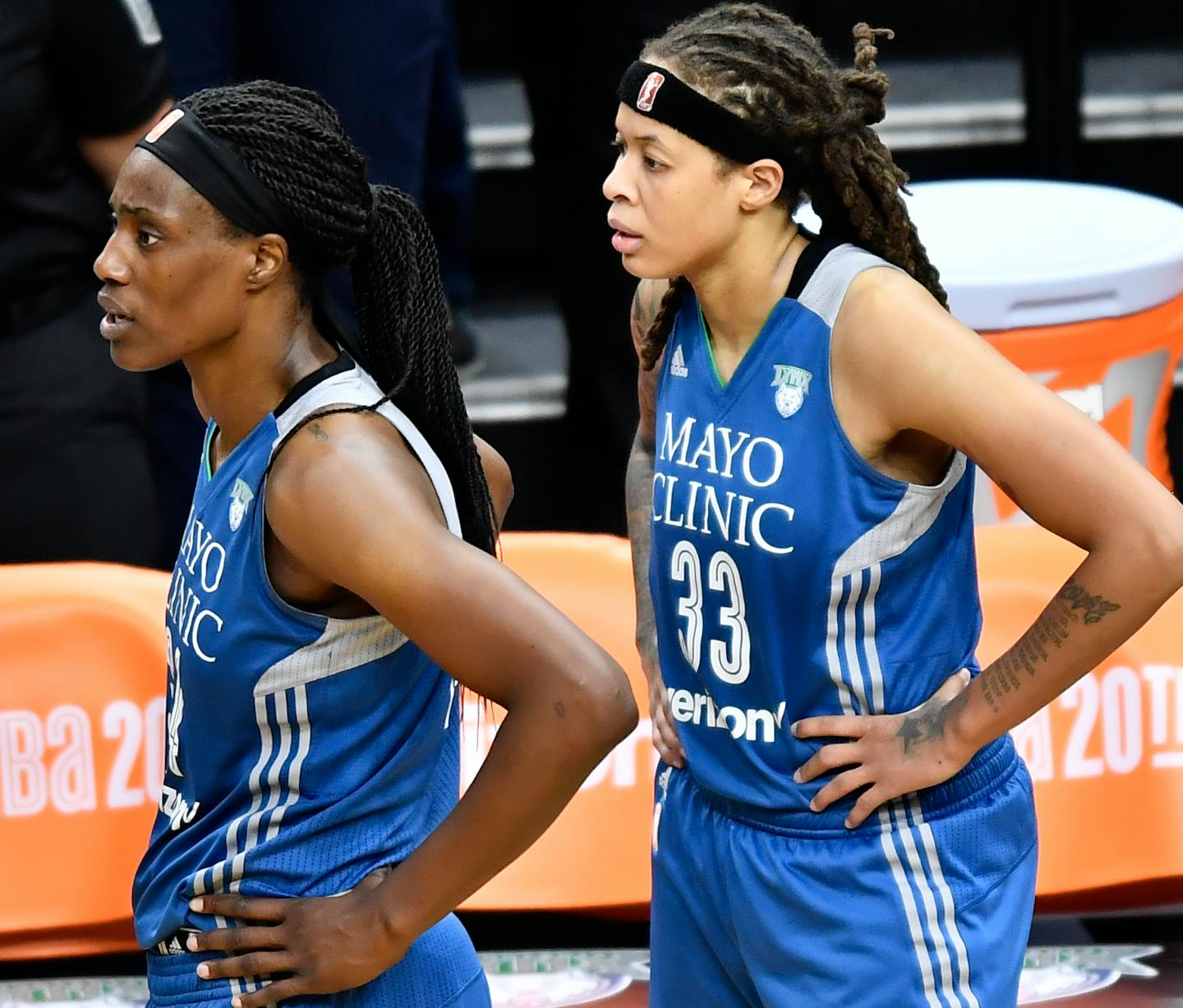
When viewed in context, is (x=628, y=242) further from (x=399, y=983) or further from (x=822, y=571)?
(x=399, y=983)

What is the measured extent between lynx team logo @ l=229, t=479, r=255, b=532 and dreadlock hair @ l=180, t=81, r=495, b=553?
146 mm

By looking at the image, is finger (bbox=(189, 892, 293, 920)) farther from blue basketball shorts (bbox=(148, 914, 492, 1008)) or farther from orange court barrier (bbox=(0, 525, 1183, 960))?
orange court barrier (bbox=(0, 525, 1183, 960))

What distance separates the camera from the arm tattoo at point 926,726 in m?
2.13

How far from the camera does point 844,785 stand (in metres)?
2.12

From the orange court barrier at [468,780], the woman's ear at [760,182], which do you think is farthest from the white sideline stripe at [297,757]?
the orange court barrier at [468,780]

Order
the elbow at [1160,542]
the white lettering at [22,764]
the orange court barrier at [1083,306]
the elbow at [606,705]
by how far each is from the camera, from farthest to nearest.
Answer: the orange court barrier at [1083,306] < the white lettering at [22,764] < the elbow at [1160,542] < the elbow at [606,705]

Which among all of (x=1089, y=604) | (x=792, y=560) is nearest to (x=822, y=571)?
(x=792, y=560)

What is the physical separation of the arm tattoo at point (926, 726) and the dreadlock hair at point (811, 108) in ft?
1.44

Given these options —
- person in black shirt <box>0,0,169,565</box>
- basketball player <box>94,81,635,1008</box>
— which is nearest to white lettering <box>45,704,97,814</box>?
person in black shirt <box>0,0,169,565</box>

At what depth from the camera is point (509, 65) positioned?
6098 millimetres

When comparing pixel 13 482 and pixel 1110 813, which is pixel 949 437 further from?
pixel 13 482

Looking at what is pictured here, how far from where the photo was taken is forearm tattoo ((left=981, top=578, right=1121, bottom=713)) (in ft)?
6.76

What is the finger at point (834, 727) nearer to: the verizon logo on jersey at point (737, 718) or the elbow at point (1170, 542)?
the verizon logo on jersey at point (737, 718)

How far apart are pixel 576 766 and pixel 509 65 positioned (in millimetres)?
4605
